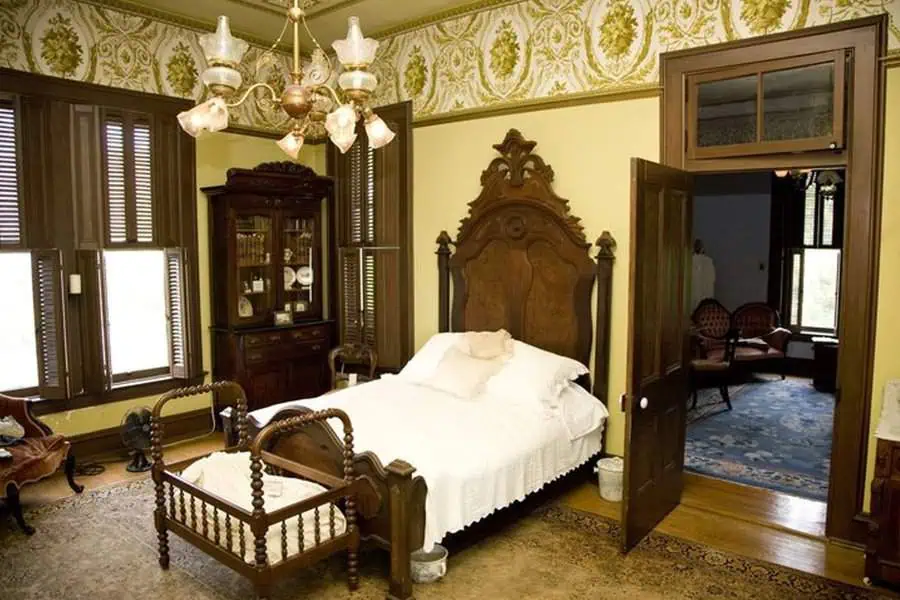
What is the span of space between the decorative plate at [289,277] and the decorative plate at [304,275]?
0.04 m

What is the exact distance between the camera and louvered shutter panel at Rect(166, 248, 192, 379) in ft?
17.5

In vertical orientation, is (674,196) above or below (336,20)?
below

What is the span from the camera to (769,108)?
3799 millimetres

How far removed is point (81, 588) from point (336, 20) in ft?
13.8

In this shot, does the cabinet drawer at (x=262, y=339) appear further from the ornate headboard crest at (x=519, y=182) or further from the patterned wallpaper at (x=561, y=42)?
the patterned wallpaper at (x=561, y=42)

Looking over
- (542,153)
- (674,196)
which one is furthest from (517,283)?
(674,196)

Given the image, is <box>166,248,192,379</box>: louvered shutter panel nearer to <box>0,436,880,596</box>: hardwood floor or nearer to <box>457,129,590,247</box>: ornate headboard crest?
<box>0,436,880,596</box>: hardwood floor

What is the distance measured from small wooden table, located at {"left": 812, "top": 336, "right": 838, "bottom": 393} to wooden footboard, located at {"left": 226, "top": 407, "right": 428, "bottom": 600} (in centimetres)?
586

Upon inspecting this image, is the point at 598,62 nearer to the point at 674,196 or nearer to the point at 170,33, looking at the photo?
the point at 674,196

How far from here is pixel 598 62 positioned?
14.5ft

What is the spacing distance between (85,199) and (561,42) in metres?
3.50

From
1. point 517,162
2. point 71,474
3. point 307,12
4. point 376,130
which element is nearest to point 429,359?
point 517,162

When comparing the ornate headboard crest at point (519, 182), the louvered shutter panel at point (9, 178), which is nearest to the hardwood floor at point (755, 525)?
the ornate headboard crest at point (519, 182)

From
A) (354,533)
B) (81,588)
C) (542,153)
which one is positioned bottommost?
(81,588)
